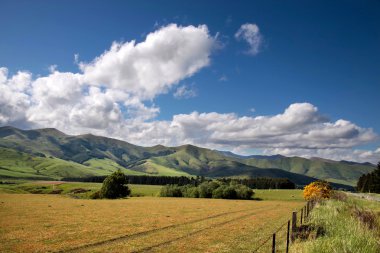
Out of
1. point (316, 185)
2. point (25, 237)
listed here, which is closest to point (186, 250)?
point (25, 237)

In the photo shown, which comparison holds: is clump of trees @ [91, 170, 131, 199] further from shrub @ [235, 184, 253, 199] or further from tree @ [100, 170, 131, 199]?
shrub @ [235, 184, 253, 199]

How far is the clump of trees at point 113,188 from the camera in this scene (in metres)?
132

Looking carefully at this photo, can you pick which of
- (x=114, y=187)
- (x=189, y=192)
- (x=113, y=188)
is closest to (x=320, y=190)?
(x=189, y=192)

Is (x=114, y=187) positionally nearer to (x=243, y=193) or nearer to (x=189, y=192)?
(x=189, y=192)

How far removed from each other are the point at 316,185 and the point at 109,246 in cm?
9660

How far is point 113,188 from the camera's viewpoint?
→ 436ft

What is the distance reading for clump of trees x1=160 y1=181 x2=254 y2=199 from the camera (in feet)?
480

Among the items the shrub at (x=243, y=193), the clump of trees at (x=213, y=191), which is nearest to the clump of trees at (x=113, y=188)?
the clump of trees at (x=213, y=191)

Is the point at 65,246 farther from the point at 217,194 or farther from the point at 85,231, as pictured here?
the point at 217,194

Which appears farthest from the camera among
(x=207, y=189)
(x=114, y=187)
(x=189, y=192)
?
(x=189, y=192)

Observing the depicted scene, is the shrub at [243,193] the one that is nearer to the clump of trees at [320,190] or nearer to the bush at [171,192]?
the bush at [171,192]

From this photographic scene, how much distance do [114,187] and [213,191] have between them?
4697 centimetres

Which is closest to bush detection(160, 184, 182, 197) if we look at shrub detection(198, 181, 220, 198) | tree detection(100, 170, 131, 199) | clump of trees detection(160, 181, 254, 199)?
clump of trees detection(160, 181, 254, 199)

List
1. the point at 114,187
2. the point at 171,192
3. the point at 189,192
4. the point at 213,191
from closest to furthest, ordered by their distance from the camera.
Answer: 1. the point at 114,187
2. the point at 213,191
3. the point at 189,192
4. the point at 171,192
